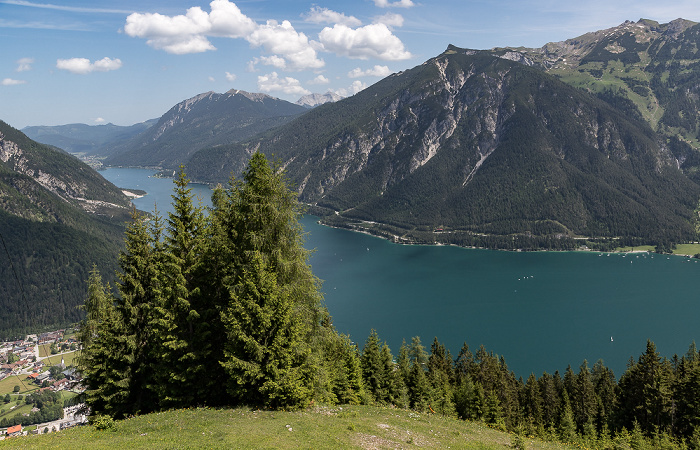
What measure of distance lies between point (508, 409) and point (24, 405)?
10685 cm

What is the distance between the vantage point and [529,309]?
143 m

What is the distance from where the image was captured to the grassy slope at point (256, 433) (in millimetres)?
17328

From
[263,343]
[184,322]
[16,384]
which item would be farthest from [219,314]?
[16,384]

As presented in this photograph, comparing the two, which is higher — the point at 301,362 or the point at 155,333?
the point at 155,333

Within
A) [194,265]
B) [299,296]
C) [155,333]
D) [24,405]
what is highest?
[194,265]

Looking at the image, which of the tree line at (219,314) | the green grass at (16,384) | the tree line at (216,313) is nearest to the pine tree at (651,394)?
the tree line at (216,313)

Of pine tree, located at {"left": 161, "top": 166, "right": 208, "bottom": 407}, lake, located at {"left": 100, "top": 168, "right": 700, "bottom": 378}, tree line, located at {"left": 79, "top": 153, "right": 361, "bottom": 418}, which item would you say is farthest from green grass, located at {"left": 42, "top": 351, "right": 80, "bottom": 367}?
pine tree, located at {"left": 161, "top": 166, "right": 208, "bottom": 407}

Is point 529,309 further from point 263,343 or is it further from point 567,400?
point 263,343

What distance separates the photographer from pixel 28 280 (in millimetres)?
186375

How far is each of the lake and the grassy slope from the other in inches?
3398

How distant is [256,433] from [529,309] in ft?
462

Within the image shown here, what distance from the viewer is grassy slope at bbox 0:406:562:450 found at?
1733cm

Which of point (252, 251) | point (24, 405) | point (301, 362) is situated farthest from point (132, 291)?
point (24, 405)

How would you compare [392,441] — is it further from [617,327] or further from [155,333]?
[617,327]
